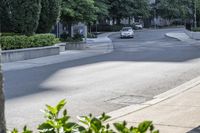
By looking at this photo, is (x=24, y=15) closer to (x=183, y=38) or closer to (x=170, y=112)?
(x=170, y=112)

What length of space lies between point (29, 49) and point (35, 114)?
1600 cm

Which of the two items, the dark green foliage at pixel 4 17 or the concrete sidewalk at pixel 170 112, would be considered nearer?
the concrete sidewalk at pixel 170 112

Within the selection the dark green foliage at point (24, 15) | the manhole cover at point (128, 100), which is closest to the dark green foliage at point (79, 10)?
the dark green foliage at point (24, 15)

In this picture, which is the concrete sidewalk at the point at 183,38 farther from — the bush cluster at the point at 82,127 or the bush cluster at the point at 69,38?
the bush cluster at the point at 82,127

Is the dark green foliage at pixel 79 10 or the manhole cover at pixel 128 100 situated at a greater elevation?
the dark green foliage at pixel 79 10

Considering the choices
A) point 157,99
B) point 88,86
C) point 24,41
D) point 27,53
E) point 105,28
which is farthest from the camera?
point 105,28

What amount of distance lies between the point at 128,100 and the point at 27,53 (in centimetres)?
1468

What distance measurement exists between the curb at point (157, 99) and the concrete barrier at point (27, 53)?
11485mm

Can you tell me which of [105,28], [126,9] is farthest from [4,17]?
[126,9]

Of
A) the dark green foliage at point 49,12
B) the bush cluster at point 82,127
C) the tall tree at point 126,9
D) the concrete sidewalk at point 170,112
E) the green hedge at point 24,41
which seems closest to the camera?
the bush cluster at point 82,127

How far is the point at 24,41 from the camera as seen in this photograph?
24.9 m

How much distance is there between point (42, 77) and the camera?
1606 centimetres

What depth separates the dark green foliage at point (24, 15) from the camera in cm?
2541

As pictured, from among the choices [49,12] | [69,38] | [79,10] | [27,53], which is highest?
[79,10]
